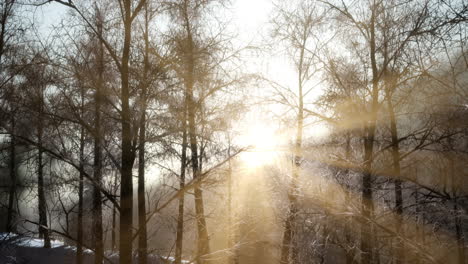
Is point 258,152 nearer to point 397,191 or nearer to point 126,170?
point 126,170

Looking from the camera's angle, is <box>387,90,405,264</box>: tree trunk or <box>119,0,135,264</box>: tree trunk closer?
<box>387,90,405,264</box>: tree trunk

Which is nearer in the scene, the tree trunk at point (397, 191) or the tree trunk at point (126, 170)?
the tree trunk at point (397, 191)

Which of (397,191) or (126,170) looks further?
(397,191)

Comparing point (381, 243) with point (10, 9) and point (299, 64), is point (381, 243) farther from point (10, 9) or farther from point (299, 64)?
point (10, 9)

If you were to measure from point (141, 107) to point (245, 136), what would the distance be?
5.16 meters

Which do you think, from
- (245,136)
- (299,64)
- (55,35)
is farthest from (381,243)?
(299,64)

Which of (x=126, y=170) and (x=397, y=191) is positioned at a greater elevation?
(x=126, y=170)

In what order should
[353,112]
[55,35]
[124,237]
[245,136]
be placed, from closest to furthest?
1. [124,237]
2. [55,35]
3. [353,112]
4. [245,136]

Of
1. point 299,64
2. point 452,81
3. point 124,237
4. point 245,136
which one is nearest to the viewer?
point 452,81

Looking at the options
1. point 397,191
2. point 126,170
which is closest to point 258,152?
point 126,170

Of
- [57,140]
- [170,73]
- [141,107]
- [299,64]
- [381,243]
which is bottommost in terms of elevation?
[381,243]

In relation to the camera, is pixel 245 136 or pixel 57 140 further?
pixel 245 136

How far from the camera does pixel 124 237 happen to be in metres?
3.53

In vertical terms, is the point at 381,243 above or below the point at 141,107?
below
